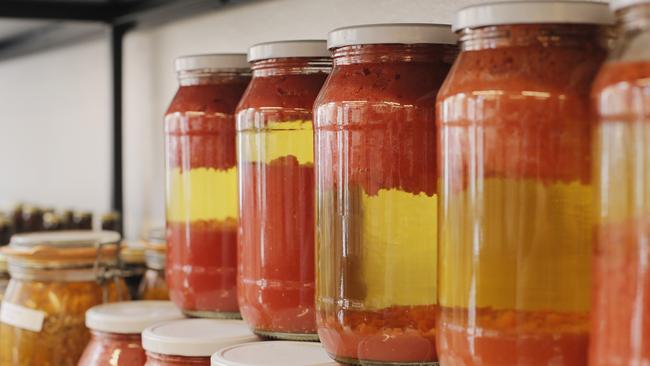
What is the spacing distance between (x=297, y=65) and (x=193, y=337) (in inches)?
13.3

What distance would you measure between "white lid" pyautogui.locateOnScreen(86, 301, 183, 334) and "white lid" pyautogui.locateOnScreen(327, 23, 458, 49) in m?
0.51

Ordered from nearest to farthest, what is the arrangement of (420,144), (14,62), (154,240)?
(420,144)
(154,240)
(14,62)

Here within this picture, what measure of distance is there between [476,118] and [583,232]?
12 centimetres

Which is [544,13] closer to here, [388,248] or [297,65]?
[388,248]

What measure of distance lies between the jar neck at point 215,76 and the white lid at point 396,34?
13.7 inches

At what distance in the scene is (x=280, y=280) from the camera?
106 cm

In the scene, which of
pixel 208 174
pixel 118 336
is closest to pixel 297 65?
pixel 208 174

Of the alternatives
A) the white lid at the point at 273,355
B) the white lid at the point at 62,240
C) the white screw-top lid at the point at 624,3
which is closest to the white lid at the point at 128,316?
the white lid at the point at 62,240

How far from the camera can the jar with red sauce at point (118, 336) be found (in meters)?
1.23

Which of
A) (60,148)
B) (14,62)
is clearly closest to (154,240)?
(60,148)

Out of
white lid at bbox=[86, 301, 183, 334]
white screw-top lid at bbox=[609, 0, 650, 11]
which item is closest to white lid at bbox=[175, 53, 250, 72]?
white lid at bbox=[86, 301, 183, 334]

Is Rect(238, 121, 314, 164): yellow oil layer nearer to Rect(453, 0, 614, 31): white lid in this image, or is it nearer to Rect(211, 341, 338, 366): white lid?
Rect(211, 341, 338, 366): white lid

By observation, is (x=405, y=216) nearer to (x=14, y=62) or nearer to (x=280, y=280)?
(x=280, y=280)

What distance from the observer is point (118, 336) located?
1243 millimetres
